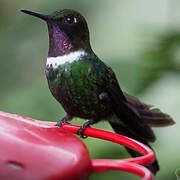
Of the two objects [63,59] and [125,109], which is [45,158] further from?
[125,109]

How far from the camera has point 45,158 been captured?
1585mm

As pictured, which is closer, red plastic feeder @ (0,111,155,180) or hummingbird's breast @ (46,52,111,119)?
red plastic feeder @ (0,111,155,180)

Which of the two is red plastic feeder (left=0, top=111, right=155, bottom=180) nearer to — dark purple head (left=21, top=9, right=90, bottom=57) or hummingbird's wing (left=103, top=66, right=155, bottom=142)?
dark purple head (left=21, top=9, right=90, bottom=57)

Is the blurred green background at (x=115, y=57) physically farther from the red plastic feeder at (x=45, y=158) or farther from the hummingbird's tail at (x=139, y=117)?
the red plastic feeder at (x=45, y=158)

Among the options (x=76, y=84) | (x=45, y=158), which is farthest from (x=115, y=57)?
(x=45, y=158)

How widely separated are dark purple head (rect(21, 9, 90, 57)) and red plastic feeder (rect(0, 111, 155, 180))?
3.43 feet

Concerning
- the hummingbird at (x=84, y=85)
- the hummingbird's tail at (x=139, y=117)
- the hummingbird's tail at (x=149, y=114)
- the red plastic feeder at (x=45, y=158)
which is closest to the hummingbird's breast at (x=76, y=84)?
the hummingbird at (x=84, y=85)

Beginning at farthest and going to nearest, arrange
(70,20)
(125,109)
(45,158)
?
(125,109), (70,20), (45,158)

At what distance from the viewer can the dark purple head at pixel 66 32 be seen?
110 inches

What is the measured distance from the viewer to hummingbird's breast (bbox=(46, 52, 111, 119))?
9.57 ft

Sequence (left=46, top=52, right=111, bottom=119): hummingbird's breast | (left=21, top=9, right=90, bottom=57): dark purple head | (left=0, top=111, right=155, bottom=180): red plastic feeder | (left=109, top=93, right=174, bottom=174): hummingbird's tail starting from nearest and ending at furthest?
(left=0, top=111, right=155, bottom=180): red plastic feeder
(left=21, top=9, right=90, bottom=57): dark purple head
(left=46, top=52, right=111, bottom=119): hummingbird's breast
(left=109, top=93, right=174, bottom=174): hummingbird's tail

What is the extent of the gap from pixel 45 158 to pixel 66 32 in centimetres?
139

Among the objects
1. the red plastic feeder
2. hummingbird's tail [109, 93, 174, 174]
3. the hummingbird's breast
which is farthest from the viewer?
hummingbird's tail [109, 93, 174, 174]

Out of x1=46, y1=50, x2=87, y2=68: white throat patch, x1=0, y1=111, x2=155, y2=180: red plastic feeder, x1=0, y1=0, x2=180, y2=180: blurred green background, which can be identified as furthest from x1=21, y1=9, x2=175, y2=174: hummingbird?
x1=0, y1=111, x2=155, y2=180: red plastic feeder
